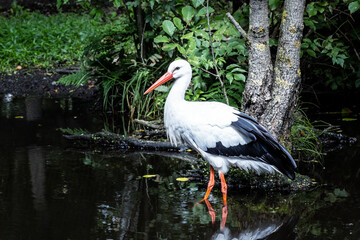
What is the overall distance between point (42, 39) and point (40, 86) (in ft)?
7.67

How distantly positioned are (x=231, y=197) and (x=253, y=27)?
174 cm

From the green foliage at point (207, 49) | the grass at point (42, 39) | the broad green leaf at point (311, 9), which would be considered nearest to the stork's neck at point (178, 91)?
the green foliage at point (207, 49)

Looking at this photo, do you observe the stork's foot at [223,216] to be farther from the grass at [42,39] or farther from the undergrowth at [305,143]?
the grass at [42,39]

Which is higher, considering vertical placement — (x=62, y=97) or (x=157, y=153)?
(x=62, y=97)

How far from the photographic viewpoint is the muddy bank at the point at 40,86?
9.15 m

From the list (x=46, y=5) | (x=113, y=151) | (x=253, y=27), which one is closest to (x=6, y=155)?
(x=113, y=151)

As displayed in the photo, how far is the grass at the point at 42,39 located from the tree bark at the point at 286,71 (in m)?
5.29

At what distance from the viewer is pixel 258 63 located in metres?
5.03

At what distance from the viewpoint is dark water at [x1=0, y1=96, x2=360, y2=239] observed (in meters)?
3.86

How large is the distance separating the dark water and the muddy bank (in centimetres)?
302

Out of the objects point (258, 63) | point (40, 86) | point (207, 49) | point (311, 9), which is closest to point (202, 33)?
point (207, 49)

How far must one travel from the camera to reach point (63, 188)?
4.72 m

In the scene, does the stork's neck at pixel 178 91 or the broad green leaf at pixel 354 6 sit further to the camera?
the broad green leaf at pixel 354 6

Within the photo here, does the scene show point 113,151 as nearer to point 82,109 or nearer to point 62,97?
point 82,109
